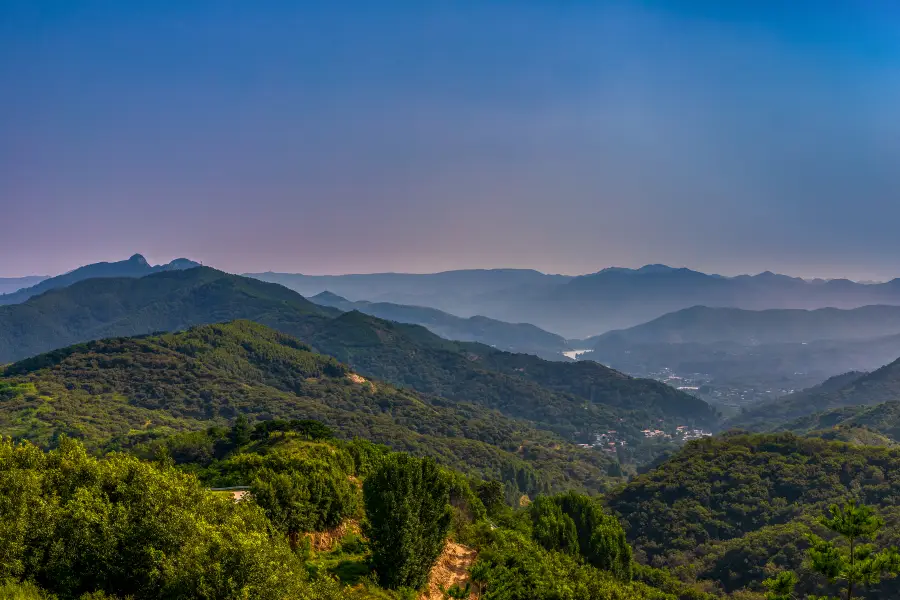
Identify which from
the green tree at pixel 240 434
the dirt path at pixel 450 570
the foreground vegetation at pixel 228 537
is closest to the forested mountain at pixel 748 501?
the foreground vegetation at pixel 228 537

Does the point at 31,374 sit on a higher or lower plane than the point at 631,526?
higher

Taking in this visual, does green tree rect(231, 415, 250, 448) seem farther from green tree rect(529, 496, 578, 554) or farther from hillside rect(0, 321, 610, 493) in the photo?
green tree rect(529, 496, 578, 554)

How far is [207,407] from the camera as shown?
152875mm

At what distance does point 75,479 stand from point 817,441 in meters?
120

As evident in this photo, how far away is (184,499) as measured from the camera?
2047cm

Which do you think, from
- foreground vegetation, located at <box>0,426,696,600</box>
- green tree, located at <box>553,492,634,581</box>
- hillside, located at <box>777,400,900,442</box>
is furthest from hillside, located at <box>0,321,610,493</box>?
foreground vegetation, located at <box>0,426,696,600</box>

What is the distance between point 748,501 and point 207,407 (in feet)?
488

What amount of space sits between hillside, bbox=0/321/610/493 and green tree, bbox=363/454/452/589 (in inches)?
3710

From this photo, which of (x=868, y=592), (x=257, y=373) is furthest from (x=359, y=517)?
(x=257, y=373)

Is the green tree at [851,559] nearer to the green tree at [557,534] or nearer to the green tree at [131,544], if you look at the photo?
the green tree at [131,544]

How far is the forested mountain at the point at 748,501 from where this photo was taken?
63.2 meters

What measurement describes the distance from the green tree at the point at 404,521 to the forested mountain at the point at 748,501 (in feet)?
171

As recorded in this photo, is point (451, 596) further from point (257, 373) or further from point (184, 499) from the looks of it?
point (257, 373)

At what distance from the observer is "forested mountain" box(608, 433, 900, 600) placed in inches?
2488
